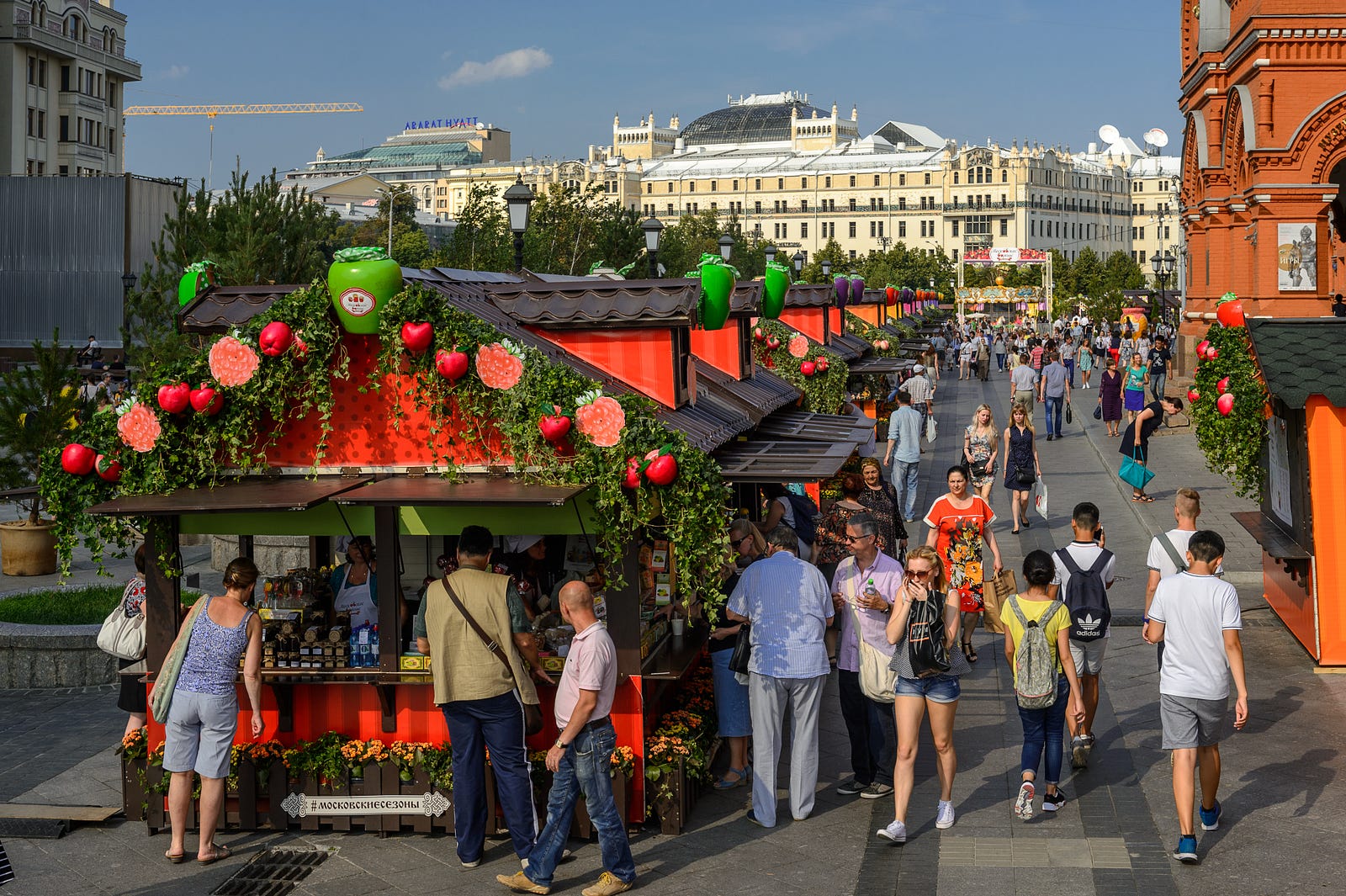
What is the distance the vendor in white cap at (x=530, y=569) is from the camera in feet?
30.0

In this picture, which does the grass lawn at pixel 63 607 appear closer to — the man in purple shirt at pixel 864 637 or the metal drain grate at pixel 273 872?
the metal drain grate at pixel 273 872

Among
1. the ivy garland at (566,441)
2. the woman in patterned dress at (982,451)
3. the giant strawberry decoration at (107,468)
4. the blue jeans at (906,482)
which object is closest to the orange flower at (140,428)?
the giant strawberry decoration at (107,468)

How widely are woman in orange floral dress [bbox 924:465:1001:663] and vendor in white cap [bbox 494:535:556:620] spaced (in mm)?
3104

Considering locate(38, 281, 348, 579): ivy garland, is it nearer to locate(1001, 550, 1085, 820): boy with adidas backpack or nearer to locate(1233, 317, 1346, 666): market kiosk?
locate(1001, 550, 1085, 820): boy with adidas backpack

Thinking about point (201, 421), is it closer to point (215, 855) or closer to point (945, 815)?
point (215, 855)

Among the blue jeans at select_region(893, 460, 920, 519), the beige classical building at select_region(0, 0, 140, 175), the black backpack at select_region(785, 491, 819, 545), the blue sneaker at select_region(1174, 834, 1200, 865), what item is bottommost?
the blue sneaker at select_region(1174, 834, 1200, 865)

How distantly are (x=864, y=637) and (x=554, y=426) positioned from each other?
2097 mm

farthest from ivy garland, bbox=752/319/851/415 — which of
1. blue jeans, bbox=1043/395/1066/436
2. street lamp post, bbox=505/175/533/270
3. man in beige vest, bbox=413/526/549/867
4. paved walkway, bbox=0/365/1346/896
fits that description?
blue jeans, bbox=1043/395/1066/436

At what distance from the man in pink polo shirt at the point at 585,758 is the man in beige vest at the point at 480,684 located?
0.77 feet

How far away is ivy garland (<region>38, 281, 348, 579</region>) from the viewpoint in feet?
27.4

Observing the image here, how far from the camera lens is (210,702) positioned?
7.79 metres

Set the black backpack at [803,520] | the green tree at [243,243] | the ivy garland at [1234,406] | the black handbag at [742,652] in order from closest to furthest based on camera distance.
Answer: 1. the black handbag at [742,652]
2. the ivy garland at [1234,406]
3. the black backpack at [803,520]
4. the green tree at [243,243]

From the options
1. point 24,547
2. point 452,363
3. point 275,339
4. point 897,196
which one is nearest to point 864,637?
point 452,363

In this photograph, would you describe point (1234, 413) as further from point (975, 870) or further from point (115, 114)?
point (115, 114)
